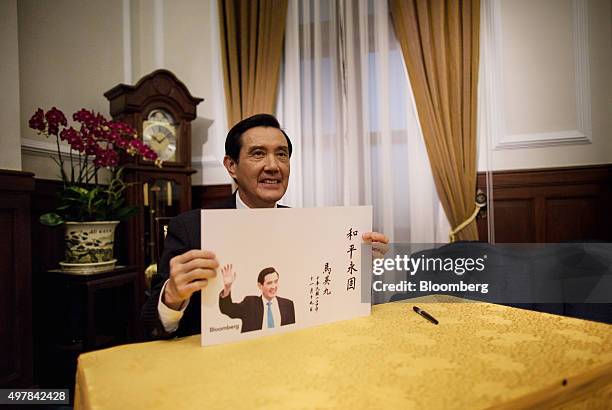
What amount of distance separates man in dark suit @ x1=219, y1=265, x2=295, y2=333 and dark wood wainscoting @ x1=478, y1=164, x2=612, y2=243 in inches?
80.0

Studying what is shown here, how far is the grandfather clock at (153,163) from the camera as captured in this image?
8.33 feet

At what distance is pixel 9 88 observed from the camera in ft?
6.34

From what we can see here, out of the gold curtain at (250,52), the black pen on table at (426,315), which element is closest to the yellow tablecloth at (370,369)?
the black pen on table at (426,315)

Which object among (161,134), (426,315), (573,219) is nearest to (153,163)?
(161,134)

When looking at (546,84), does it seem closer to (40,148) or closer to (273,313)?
(273,313)

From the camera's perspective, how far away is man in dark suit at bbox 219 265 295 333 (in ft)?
2.55

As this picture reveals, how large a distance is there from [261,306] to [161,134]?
2200 millimetres

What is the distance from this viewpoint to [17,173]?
1.90 metres

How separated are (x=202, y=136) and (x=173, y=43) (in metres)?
0.75

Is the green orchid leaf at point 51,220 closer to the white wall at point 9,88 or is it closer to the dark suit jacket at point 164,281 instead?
the white wall at point 9,88

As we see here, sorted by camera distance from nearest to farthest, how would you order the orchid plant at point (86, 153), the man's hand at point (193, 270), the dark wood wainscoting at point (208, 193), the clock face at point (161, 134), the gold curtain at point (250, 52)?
the man's hand at point (193, 270) → the orchid plant at point (86, 153) → the clock face at point (161, 134) → the gold curtain at point (250, 52) → the dark wood wainscoting at point (208, 193)

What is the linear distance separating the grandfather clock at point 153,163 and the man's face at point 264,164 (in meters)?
1.45

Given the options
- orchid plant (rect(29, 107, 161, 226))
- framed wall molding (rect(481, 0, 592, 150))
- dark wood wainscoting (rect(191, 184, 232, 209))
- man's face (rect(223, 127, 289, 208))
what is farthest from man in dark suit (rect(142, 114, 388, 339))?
dark wood wainscoting (rect(191, 184, 232, 209))

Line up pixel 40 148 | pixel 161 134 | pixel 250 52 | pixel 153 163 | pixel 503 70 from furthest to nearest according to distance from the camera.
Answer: pixel 250 52 → pixel 161 134 → pixel 153 163 → pixel 503 70 → pixel 40 148
